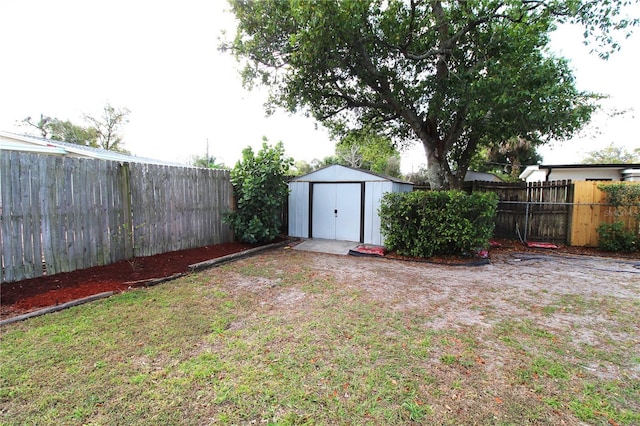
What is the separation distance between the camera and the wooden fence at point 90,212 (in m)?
4.00

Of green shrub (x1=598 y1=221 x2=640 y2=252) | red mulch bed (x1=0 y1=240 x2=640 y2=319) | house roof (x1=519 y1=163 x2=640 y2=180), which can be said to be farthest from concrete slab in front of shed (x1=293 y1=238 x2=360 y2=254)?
house roof (x1=519 y1=163 x2=640 y2=180)

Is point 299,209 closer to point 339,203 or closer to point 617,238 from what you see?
point 339,203

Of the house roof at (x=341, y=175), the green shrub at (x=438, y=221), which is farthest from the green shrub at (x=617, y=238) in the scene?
the house roof at (x=341, y=175)

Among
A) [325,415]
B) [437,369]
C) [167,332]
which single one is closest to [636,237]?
[437,369]

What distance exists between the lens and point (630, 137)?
2391 cm

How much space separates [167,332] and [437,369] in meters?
2.66

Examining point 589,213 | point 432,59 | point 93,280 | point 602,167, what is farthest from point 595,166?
point 93,280

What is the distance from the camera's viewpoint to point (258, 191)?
7207 millimetres

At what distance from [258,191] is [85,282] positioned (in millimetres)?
3873

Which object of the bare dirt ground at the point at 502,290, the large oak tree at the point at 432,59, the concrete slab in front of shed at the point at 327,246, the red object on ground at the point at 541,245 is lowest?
the bare dirt ground at the point at 502,290

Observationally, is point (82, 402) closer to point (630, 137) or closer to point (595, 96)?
point (595, 96)

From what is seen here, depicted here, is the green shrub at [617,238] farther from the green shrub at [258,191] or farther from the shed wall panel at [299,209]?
the green shrub at [258,191]

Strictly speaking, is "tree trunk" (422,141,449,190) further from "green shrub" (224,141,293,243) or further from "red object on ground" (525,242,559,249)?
"green shrub" (224,141,293,243)

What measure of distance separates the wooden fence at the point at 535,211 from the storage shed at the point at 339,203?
317cm
